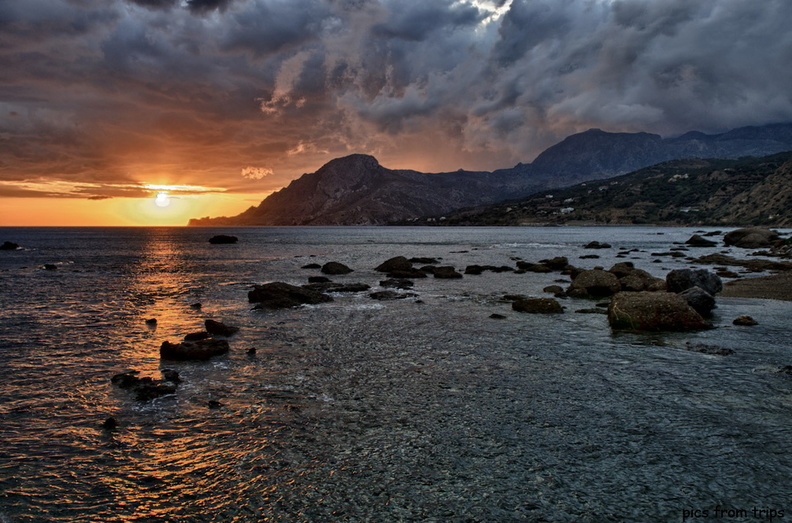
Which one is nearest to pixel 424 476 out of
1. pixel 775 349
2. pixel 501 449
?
pixel 501 449

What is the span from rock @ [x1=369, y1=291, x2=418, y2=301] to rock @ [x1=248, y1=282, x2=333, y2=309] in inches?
149

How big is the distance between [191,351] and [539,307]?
70.5 ft

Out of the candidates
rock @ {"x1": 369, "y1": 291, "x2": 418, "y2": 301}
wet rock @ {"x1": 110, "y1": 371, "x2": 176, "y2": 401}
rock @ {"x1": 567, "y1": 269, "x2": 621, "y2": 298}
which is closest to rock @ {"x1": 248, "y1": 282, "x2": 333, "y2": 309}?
rock @ {"x1": 369, "y1": 291, "x2": 418, "y2": 301}

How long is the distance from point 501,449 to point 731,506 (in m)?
4.77

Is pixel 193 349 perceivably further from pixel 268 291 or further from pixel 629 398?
pixel 629 398

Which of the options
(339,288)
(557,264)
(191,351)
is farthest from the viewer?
(557,264)

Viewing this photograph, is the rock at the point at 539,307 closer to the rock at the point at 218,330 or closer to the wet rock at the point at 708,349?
the wet rock at the point at 708,349

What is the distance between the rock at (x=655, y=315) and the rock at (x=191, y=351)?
836 inches

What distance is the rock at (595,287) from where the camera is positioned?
3672 cm

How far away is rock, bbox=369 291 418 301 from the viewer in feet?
119

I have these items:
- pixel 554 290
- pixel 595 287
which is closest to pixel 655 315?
pixel 595 287

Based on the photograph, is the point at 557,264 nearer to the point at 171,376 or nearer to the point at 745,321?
the point at 745,321

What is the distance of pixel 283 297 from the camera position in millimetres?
33688

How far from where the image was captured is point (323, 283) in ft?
151
